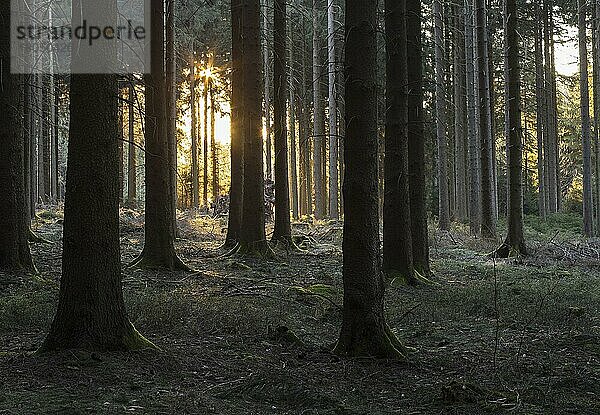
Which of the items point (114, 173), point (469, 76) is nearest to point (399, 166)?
point (114, 173)

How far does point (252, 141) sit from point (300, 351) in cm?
892

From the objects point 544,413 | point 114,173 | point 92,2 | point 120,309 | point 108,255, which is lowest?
point 544,413

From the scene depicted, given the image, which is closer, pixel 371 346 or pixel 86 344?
pixel 86 344

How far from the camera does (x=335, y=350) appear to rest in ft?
22.1

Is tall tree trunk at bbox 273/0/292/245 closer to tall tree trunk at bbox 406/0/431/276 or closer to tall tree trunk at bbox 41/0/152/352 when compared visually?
tall tree trunk at bbox 406/0/431/276

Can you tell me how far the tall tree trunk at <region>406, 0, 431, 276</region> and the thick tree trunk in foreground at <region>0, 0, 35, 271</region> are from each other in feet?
23.6

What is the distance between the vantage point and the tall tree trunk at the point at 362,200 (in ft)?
21.7

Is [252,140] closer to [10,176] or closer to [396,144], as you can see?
[396,144]

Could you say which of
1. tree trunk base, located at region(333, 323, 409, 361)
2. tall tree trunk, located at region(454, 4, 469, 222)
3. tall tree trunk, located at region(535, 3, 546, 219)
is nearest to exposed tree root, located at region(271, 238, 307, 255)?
tree trunk base, located at region(333, 323, 409, 361)

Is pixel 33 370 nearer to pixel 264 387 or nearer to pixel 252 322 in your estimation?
pixel 264 387

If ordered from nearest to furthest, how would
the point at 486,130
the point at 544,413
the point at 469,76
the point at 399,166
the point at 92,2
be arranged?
the point at 544,413 → the point at 92,2 → the point at 399,166 → the point at 486,130 → the point at 469,76

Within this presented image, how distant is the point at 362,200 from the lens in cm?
659

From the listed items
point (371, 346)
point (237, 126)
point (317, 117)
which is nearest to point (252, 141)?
point (237, 126)

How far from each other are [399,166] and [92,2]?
668 centimetres
